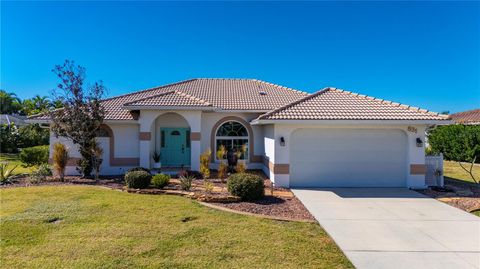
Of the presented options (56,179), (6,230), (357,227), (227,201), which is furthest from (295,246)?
(56,179)

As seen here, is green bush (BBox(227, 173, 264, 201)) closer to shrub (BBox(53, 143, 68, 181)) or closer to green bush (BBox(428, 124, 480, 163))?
shrub (BBox(53, 143, 68, 181))

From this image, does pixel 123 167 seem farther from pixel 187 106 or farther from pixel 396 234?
pixel 396 234

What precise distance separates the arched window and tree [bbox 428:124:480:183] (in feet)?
56.0

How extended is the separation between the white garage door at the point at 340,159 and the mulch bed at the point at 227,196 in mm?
1740

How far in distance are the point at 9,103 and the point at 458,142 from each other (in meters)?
76.5

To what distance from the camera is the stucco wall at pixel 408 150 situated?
1297 centimetres

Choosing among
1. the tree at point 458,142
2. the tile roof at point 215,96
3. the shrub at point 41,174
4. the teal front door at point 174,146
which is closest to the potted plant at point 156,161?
the teal front door at point 174,146

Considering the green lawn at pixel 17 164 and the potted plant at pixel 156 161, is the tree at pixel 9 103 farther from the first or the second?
the potted plant at pixel 156 161

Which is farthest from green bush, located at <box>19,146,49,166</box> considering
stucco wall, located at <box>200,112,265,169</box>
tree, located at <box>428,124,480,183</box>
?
tree, located at <box>428,124,480,183</box>

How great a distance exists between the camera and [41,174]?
14.3 meters

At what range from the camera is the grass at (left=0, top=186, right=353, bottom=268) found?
564cm

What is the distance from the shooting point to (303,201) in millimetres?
10531

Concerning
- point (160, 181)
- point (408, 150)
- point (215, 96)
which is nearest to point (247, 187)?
point (160, 181)

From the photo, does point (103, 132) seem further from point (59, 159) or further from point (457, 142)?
point (457, 142)
